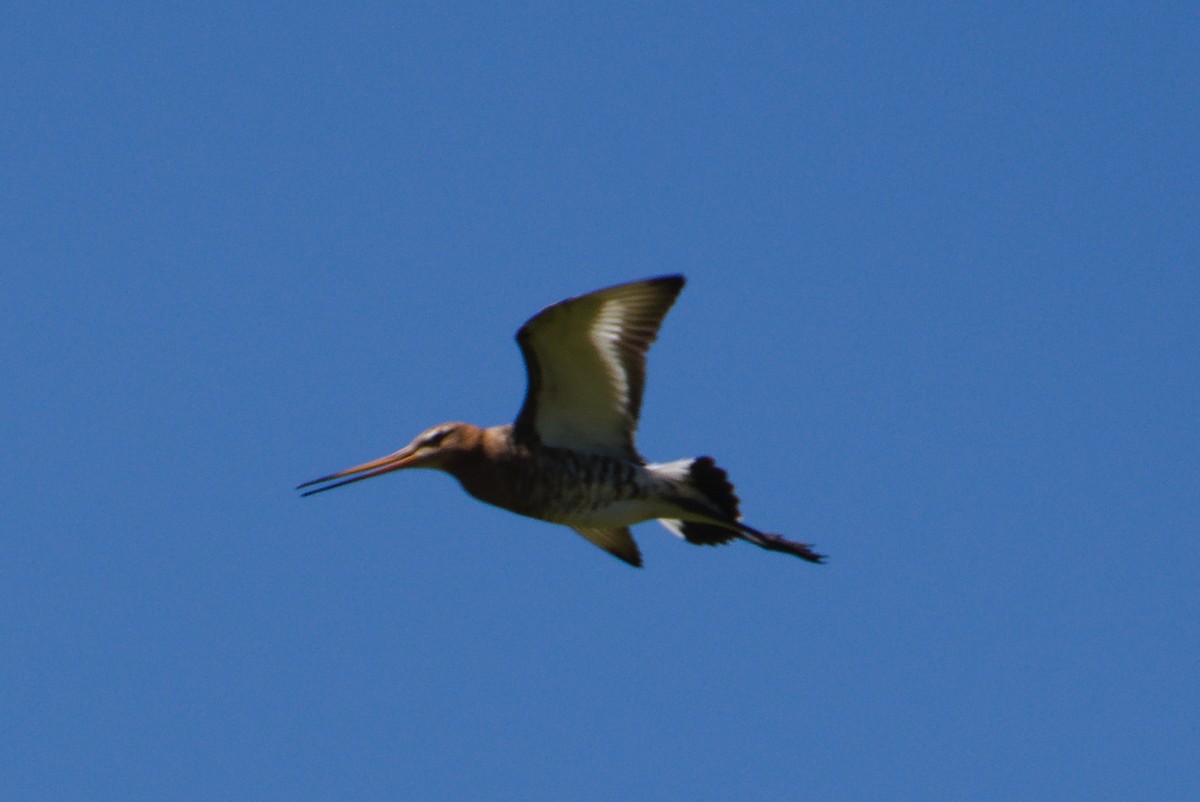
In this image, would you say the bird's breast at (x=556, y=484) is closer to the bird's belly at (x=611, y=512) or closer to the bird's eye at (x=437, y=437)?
the bird's belly at (x=611, y=512)

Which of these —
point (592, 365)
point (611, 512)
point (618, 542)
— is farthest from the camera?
point (618, 542)

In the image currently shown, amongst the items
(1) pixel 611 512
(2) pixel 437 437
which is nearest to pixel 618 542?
(1) pixel 611 512

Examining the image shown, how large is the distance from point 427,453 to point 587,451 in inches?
37.4

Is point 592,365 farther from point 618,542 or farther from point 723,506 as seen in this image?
point 618,542

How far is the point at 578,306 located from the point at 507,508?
1.34 metres

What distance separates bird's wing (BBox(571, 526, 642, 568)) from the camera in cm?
1322

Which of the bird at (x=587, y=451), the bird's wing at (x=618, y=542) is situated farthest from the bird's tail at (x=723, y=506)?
the bird's wing at (x=618, y=542)

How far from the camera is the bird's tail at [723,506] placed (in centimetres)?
1199

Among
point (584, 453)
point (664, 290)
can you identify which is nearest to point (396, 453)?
point (584, 453)

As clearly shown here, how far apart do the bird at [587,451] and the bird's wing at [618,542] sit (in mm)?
969

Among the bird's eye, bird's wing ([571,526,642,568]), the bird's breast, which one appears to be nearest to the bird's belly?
the bird's breast

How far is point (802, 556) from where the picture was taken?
12.3 metres

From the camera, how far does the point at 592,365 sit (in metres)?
11.9

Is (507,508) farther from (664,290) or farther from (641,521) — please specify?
(664,290)
